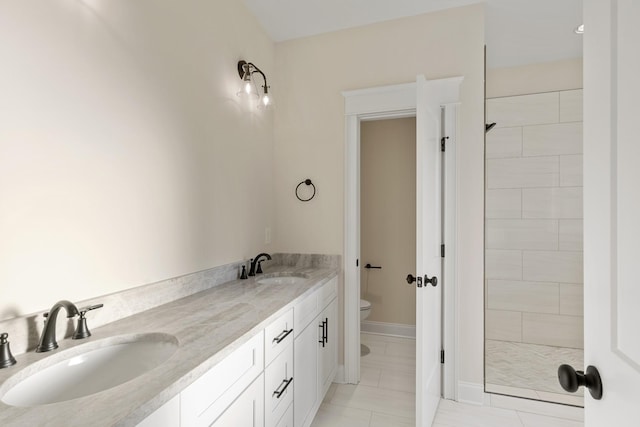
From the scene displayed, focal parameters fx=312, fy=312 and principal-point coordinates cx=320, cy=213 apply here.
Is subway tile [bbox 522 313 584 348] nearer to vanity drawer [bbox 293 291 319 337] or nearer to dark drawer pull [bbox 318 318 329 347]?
dark drawer pull [bbox 318 318 329 347]

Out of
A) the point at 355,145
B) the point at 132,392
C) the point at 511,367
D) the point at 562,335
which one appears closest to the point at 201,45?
the point at 355,145

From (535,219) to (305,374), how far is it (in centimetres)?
267

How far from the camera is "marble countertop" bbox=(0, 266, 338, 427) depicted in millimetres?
652

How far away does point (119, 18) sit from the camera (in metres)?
1.29

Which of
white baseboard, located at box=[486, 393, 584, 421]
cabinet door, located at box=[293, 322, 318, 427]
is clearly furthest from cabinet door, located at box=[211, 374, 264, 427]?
white baseboard, located at box=[486, 393, 584, 421]

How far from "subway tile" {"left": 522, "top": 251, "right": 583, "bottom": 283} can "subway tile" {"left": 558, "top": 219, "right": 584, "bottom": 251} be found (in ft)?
0.22

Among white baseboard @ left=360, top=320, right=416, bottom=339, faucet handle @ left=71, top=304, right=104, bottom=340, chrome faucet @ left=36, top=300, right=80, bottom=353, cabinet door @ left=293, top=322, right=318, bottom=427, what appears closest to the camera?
chrome faucet @ left=36, top=300, right=80, bottom=353

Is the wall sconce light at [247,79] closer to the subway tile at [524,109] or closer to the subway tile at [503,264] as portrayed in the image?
the subway tile at [524,109]

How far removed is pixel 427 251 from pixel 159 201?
144 cm

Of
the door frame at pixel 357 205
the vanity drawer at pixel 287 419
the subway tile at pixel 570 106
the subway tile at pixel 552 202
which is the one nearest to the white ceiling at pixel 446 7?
the subway tile at pixel 570 106

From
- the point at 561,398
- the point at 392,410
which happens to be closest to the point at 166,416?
→ the point at 392,410

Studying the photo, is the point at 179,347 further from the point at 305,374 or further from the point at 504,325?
the point at 504,325

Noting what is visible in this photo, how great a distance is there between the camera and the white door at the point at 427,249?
1.67 meters

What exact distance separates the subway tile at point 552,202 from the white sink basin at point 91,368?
3.27 m
